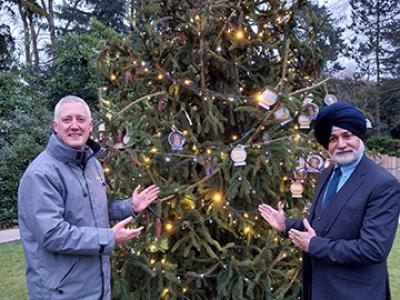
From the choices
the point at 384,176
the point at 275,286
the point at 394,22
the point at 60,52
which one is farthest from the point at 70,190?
the point at 394,22

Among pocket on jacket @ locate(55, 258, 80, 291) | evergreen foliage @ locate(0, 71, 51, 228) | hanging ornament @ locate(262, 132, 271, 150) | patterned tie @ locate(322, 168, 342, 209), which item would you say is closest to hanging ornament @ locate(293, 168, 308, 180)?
hanging ornament @ locate(262, 132, 271, 150)

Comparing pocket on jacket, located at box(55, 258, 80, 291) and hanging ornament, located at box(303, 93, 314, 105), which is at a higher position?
hanging ornament, located at box(303, 93, 314, 105)

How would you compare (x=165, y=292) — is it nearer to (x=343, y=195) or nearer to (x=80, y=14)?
(x=343, y=195)

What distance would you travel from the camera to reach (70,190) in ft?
6.82

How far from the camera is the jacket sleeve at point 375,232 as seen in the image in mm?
1881

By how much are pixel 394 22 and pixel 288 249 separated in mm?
22388

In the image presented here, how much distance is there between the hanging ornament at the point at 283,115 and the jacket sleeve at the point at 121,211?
1.08 m

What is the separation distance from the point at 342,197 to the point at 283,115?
0.99m

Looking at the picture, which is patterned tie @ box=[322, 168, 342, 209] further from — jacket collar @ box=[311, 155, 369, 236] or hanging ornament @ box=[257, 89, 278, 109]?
hanging ornament @ box=[257, 89, 278, 109]

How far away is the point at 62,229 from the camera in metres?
1.96

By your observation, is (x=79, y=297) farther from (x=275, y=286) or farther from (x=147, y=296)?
(x=275, y=286)

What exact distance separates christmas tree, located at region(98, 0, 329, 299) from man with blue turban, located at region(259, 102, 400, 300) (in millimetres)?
729

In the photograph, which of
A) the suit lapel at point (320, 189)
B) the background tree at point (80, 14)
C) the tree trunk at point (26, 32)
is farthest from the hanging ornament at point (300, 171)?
the background tree at point (80, 14)

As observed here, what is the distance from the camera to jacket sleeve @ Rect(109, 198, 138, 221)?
8.54 feet
